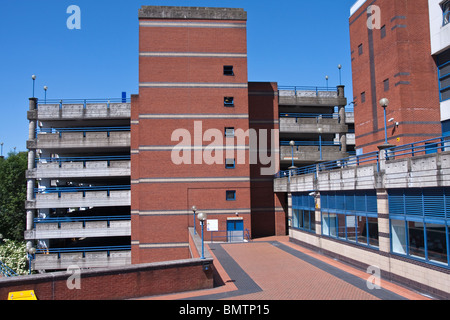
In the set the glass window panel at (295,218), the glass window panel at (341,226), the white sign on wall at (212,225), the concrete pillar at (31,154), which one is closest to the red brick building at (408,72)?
the glass window panel at (295,218)

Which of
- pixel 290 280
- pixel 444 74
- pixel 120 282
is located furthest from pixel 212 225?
pixel 444 74

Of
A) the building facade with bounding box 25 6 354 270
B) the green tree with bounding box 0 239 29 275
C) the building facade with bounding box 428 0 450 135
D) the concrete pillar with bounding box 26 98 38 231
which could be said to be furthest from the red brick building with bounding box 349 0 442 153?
the green tree with bounding box 0 239 29 275

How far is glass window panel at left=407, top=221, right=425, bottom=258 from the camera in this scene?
12254 mm

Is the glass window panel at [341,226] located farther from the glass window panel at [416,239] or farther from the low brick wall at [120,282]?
the low brick wall at [120,282]

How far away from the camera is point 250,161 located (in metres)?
33.3

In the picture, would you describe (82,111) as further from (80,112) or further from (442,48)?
(442,48)

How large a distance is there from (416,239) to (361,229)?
3.73 m

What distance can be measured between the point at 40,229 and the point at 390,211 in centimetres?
3316

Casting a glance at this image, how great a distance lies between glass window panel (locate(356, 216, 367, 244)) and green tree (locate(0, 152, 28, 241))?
45720mm

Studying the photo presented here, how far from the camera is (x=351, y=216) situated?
17047 mm

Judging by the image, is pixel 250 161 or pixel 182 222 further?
pixel 250 161

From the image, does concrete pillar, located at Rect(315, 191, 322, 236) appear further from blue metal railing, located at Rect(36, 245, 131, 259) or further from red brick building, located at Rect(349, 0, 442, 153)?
blue metal railing, located at Rect(36, 245, 131, 259)
